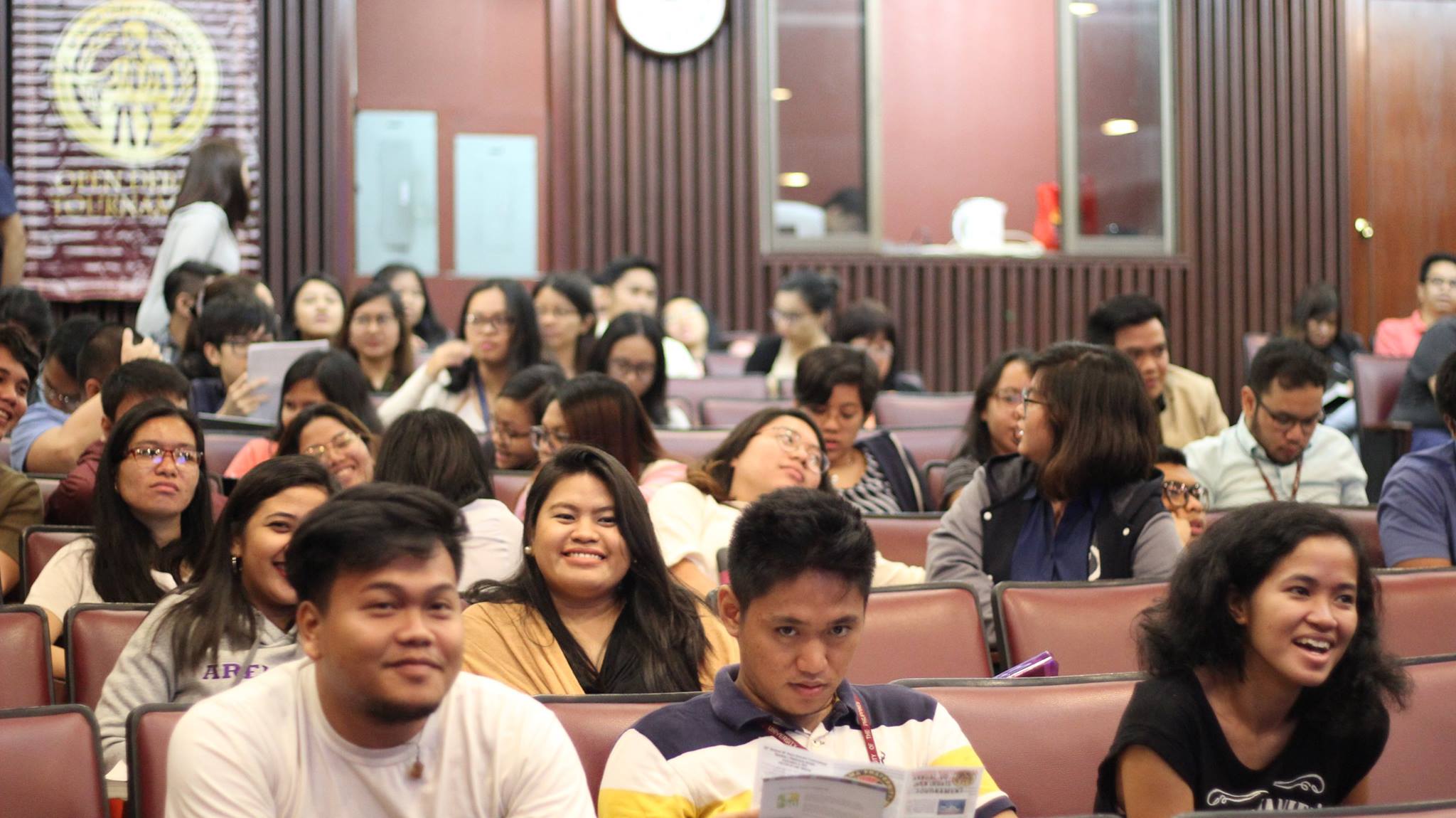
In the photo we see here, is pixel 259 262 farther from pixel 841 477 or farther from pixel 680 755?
pixel 680 755

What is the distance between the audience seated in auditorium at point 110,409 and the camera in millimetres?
3564

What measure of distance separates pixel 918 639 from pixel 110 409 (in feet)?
7.21

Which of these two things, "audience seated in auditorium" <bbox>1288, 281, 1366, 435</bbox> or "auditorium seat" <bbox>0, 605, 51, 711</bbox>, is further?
"audience seated in auditorium" <bbox>1288, 281, 1366, 435</bbox>

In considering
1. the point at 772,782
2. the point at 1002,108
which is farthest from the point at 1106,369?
the point at 1002,108

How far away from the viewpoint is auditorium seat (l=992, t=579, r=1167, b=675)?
288 cm

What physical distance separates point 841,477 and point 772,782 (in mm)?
2863

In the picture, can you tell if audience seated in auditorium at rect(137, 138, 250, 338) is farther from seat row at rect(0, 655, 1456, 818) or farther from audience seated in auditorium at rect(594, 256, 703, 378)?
seat row at rect(0, 655, 1456, 818)

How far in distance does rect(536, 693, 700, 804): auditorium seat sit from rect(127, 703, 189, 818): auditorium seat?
52cm

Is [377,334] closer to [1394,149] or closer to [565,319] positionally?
[565,319]

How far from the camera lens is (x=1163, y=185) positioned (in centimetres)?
930

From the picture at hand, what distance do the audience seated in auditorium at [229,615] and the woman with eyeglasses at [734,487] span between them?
3.00 feet

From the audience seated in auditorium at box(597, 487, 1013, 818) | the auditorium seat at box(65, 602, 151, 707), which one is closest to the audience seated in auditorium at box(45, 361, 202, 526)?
the auditorium seat at box(65, 602, 151, 707)

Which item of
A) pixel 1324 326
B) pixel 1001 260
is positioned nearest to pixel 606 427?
pixel 1001 260

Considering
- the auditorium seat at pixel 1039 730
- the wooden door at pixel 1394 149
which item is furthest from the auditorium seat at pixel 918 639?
the wooden door at pixel 1394 149
